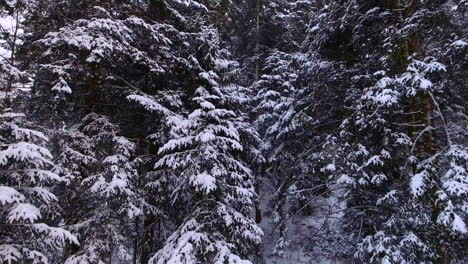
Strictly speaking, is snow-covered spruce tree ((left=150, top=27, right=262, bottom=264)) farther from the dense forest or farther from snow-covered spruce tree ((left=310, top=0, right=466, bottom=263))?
snow-covered spruce tree ((left=310, top=0, right=466, bottom=263))

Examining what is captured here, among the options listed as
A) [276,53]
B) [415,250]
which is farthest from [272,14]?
[415,250]

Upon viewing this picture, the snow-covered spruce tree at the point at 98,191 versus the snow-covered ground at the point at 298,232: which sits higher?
the snow-covered spruce tree at the point at 98,191

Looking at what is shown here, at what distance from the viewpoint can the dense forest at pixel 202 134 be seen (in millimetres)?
6785

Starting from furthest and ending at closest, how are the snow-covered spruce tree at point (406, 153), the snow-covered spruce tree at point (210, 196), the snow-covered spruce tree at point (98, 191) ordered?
the snow-covered spruce tree at point (98, 191) → the snow-covered spruce tree at point (210, 196) → the snow-covered spruce tree at point (406, 153)

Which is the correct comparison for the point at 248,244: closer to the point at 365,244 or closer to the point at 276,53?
the point at 365,244

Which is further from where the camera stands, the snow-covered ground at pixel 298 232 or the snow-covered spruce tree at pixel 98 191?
the snow-covered ground at pixel 298 232

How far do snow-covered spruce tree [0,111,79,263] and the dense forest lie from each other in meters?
0.03

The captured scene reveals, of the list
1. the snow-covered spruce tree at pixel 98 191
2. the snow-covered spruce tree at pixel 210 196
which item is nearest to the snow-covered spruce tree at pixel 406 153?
the snow-covered spruce tree at pixel 210 196

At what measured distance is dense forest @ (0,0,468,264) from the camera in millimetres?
6785

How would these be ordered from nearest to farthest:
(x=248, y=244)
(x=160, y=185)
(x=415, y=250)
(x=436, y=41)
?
(x=415, y=250) < (x=436, y=41) < (x=248, y=244) < (x=160, y=185)

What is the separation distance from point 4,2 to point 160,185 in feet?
20.4

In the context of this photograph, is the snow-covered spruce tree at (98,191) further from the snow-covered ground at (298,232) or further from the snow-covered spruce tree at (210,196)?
the snow-covered ground at (298,232)

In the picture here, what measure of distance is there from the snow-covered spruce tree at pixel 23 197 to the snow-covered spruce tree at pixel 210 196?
8.38 ft

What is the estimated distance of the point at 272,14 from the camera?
2009 cm
